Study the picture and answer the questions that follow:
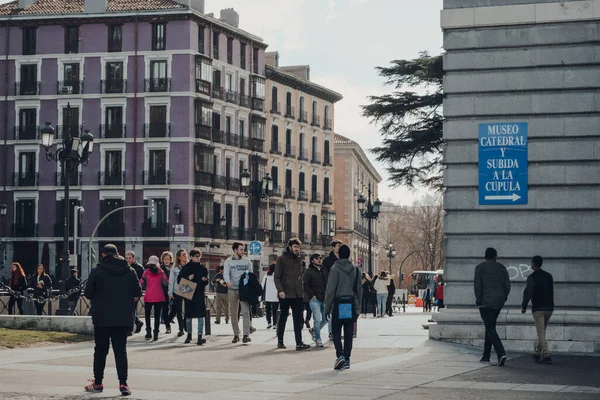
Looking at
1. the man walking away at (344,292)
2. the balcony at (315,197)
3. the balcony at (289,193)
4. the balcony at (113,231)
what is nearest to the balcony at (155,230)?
the balcony at (113,231)

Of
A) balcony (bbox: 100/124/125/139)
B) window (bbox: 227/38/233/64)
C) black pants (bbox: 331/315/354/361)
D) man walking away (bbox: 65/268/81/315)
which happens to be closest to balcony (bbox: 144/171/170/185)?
balcony (bbox: 100/124/125/139)

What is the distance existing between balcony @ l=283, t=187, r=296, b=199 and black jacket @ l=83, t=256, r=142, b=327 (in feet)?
247

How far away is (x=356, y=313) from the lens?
56.9ft

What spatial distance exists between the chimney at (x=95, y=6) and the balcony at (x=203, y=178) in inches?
479

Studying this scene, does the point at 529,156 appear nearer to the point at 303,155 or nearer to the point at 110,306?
the point at 110,306

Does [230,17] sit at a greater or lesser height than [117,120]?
greater

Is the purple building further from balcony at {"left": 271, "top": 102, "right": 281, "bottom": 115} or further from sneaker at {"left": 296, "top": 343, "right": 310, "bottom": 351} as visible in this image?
sneaker at {"left": 296, "top": 343, "right": 310, "bottom": 351}

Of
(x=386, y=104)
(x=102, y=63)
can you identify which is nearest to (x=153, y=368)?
(x=386, y=104)

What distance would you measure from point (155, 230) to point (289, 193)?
18462 mm

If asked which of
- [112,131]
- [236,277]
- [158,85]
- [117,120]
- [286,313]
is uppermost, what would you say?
[158,85]

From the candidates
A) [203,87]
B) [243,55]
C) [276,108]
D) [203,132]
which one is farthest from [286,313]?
[276,108]

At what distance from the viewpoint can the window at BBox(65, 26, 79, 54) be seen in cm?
7612

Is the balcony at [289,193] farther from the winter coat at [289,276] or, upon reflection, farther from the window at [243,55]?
the winter coat at [289,276]

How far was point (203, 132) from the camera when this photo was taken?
7588cm
